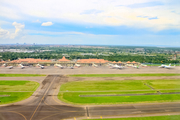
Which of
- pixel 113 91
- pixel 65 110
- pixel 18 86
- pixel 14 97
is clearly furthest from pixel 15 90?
pixel 113 91

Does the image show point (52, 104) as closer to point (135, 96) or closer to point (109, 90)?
point (109, 90)

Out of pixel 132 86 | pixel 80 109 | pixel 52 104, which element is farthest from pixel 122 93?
pixel 52 104

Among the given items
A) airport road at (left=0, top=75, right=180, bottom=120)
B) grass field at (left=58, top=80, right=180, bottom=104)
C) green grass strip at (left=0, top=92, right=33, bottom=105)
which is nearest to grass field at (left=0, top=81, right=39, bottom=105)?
green grass strip at (left=0, top=92, right=33, bottom=105)

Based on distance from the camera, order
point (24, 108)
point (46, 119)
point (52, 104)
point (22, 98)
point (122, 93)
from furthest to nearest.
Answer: point (122, 93), point (22, 98), point (52, 104), point (24, 108), point (46, 119)

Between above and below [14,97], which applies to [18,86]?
above

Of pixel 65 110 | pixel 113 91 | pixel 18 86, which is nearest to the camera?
pixel 65 110

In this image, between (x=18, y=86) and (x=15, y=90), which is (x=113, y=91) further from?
(x=18, y=86)

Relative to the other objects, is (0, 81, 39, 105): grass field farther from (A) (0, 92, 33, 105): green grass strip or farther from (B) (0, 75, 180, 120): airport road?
(B) (0, 75, 180, 120): airport road
